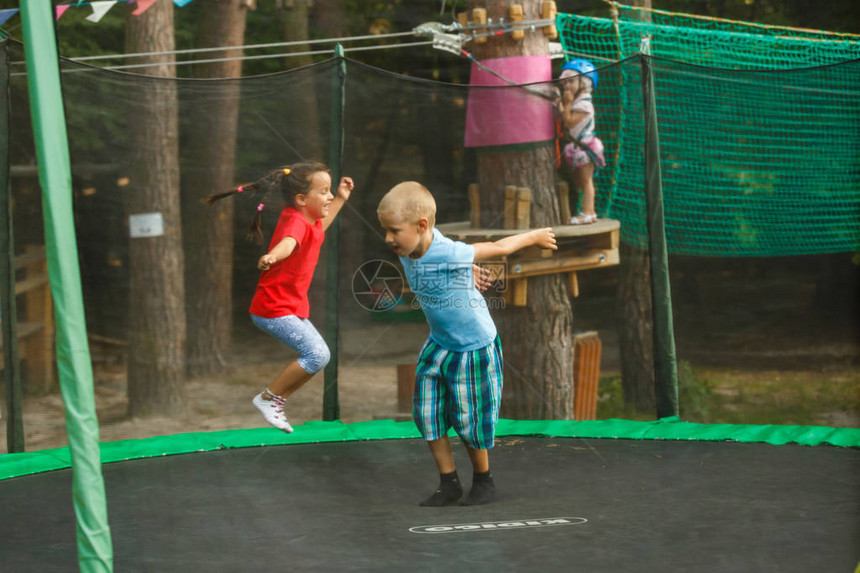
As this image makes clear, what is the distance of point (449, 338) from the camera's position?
2787 mm

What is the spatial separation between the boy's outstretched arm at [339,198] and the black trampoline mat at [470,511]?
2.95 feet

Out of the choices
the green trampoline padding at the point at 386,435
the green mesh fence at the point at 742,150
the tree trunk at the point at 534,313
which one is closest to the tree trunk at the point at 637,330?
the green mesh fence at the point at 742,150

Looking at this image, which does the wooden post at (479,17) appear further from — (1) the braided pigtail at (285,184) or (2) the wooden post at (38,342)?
(2) the wooden post at (38,342)

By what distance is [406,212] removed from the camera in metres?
2.71

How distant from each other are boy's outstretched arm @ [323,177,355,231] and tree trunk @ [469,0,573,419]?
84 cm

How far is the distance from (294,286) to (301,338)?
19 centimetres

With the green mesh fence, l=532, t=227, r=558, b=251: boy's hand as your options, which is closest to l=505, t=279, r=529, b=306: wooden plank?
the green mesh fence

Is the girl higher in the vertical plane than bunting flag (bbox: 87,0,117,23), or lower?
lower

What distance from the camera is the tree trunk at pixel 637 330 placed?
5.69m

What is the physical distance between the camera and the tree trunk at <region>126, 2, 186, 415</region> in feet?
12.4

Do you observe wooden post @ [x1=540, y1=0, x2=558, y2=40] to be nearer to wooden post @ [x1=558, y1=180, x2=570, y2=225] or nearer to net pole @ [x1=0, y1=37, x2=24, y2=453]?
wooden post @ [x1=558, y1=180, x2=570, y2=225]

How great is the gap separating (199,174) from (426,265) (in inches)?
60.9

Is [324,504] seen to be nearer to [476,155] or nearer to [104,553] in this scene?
[104,553]

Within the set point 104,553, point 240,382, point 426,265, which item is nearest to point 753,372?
point 240,382
